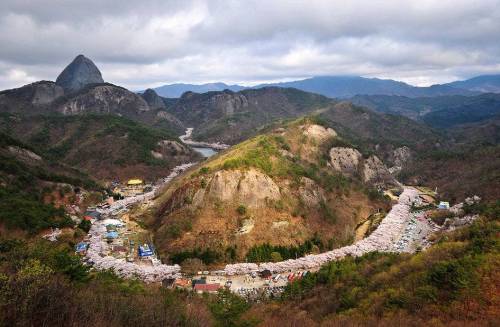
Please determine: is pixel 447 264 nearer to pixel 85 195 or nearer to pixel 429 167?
pixel 85 195

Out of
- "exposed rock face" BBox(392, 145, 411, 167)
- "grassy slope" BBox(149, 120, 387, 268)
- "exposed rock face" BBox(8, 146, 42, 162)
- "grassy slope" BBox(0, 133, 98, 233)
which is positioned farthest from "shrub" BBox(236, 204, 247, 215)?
"exposed rock face" BBox(392, 145, 411, 167)

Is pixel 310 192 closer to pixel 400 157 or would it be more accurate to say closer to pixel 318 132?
pixel 318 132

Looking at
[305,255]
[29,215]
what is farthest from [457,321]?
[29,215]

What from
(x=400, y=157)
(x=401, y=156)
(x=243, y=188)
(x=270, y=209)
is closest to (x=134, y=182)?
(x=243, y=188)

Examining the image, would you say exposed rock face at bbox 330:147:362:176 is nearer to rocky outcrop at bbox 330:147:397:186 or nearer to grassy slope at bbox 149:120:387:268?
rocky outcrop at bbox 330:147:397:186

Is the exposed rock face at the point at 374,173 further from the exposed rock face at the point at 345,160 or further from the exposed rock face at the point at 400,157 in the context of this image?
the exposed rock face at the point at 400,157

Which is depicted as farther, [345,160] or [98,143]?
[98,143]
